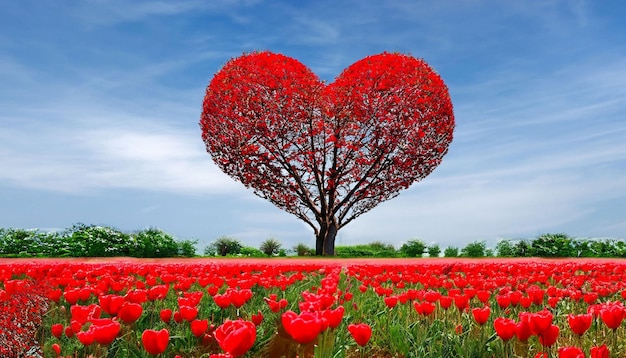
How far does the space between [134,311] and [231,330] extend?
1302mm

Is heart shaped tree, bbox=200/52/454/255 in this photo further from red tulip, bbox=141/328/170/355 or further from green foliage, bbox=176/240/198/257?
red tulip, bbox=141/328/170/355

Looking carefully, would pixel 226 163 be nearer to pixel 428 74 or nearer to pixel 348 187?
pixel 348 187

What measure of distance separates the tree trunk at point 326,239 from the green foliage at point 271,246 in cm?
246

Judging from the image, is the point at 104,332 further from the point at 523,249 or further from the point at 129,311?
the point at 523,249

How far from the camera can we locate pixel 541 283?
8039mm

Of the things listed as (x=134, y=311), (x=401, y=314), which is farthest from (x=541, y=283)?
(x=134, y=311)

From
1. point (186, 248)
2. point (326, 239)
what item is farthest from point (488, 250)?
point (186, 248)

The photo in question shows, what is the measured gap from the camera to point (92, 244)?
65.1 ft

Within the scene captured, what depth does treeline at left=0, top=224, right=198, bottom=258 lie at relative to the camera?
1995 cm

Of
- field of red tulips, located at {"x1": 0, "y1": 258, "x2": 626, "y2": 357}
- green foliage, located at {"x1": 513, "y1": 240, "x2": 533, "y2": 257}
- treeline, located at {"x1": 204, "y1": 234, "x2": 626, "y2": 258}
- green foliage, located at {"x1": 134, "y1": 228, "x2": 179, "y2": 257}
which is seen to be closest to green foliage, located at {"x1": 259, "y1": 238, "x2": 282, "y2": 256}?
treeline, located at {"x1": 204, "y1": 234, "x2": 626, "y2": 258}

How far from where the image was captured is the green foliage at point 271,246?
Answer: 2580cm

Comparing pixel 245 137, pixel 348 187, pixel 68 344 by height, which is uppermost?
pixel 245 137

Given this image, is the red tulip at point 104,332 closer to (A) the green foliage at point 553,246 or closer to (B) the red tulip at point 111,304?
(B) the red tulip at point 111,304

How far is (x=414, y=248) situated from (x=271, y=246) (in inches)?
261
